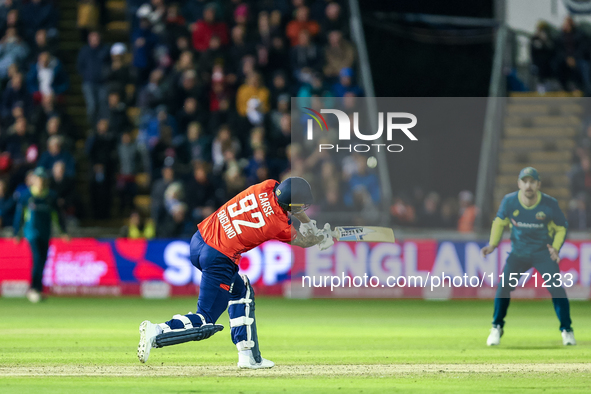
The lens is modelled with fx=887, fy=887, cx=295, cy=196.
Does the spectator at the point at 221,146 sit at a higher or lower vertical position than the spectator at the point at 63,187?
higher

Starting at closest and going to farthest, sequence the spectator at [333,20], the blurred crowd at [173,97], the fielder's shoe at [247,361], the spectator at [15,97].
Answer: the fielder's shoe at [247,361]
the blurred crowd at [173,97]
the spectator at [333,20]
the spectator at [15,97]

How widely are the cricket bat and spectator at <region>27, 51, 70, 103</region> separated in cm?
1254

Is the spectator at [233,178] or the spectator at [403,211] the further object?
the spectator at [233,178]

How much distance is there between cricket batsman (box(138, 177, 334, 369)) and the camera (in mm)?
8609

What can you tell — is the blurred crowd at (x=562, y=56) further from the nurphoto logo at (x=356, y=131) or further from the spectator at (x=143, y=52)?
the spectator at (x=143, y=52)

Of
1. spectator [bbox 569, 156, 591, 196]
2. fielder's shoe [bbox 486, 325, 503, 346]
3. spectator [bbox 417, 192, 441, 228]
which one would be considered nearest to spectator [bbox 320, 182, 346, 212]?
spectator [bbox 417, 192, 441, 228]

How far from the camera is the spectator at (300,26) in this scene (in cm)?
2030

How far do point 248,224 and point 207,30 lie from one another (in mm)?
12644

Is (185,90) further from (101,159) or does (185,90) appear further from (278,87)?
(101,159)

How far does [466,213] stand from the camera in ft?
56.1

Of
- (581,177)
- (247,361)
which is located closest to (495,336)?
(247,361)

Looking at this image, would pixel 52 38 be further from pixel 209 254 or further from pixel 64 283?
pixel 209 254

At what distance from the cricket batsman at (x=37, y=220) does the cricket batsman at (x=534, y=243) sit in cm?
876

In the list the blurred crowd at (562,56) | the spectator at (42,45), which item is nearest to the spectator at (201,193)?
the spectator at (42,45)
